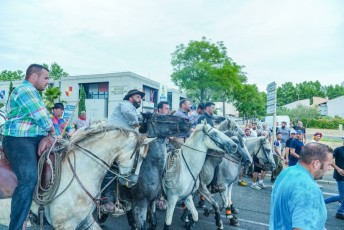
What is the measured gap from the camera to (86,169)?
3822mm

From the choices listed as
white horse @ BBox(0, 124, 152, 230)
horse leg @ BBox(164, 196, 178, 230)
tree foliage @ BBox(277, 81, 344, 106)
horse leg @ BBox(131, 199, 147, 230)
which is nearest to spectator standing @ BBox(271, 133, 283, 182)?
horse leg @ BBox(164, 196, 178, 230)

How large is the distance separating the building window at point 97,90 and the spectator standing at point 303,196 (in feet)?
118

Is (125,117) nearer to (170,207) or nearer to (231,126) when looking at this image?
(170,207)

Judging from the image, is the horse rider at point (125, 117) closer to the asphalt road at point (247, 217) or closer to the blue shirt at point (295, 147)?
the asphalt road at point (247, 217)

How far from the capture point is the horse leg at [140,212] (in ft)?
15.5

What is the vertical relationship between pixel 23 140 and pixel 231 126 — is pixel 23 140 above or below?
below

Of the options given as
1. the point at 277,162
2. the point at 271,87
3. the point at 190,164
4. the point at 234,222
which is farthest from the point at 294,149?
the point at 190,164

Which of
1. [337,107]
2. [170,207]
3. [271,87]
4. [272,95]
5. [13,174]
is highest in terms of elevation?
[337,107]

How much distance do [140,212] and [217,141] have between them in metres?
1.99

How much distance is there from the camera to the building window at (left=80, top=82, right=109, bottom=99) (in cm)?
3756

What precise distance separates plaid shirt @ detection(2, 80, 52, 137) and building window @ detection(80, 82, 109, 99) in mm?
34377

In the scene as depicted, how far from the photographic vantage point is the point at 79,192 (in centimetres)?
366

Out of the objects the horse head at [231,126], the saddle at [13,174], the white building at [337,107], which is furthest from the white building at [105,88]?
the white building at [337,107]

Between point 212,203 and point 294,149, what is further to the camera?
point 294,149
